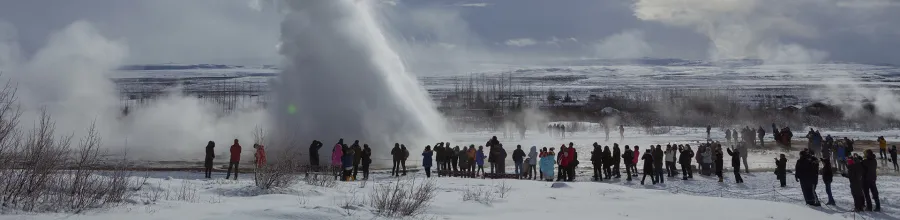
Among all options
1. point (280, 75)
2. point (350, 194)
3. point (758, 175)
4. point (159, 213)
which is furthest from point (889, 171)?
point (280, 75)

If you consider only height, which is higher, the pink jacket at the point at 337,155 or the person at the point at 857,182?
the pink jacket at the point at 337,155

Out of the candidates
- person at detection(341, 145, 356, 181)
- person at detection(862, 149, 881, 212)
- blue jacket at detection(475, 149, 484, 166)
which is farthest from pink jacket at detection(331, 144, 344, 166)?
person at detection(862, 149, 881, 212)

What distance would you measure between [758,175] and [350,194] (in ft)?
41.2

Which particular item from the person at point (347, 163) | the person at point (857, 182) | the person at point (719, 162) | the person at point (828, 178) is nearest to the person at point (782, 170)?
the person at point (719, 162)

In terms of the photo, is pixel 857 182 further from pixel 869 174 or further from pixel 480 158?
pixel 480 158

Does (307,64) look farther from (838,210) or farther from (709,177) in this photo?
(838,210)

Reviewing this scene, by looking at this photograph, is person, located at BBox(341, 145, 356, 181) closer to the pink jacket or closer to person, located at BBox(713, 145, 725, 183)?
the pink jacket

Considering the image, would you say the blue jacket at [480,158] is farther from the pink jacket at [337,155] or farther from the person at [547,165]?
the pink jacket at [337,155]

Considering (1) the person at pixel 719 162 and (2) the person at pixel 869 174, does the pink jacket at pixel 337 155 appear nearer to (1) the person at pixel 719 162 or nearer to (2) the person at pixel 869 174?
(1) the person at pixel 719 162

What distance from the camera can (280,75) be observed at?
28719 millimetres

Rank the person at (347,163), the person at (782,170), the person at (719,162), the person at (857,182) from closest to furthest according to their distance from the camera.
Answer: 1. the person at (857,182)
2. the person at (782,170)
3. the person at (347,163)
4. the person at (719,162)

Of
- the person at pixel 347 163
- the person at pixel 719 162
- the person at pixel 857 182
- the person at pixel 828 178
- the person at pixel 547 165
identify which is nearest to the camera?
the person at pixel 857 182

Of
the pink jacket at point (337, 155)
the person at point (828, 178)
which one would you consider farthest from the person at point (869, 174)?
the pink jacket at point (337, 155)

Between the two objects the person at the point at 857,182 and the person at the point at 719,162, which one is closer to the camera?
the person at the point at 857,182
